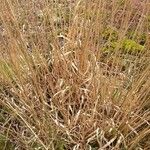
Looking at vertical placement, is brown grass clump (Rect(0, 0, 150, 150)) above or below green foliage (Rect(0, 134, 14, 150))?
above

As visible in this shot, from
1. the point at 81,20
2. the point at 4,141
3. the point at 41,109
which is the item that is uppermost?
the point at 81,20

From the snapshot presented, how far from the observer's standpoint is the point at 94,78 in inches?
91.1

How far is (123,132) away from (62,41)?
35.3 inches

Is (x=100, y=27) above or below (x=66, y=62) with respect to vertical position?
above

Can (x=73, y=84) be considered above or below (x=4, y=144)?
above

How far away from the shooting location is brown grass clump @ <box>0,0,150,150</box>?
2.18 m

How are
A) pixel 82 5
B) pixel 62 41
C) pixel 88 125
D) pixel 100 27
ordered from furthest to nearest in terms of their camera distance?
pixel 62 41, pixel 82 5, pixel 100 27, pixel 88 125

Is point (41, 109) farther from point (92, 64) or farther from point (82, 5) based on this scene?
point (82, 5)

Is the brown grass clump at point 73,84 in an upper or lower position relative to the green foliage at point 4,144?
upper

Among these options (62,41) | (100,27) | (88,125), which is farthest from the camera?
(62,41)

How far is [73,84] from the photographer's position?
2402 mm

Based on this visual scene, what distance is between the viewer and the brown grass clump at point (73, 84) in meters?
2.18

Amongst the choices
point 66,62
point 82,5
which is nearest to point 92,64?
point 66,62

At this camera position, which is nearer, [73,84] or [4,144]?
[4,144]
